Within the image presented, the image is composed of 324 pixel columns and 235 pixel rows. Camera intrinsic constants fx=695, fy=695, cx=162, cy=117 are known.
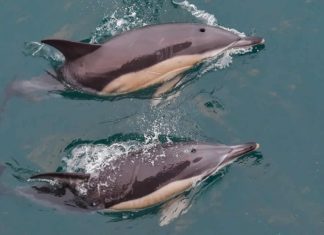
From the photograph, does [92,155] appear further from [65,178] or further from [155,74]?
[155,74]

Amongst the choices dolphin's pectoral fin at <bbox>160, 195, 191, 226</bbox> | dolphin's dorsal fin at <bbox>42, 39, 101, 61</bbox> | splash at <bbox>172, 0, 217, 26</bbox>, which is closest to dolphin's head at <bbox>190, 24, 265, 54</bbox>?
splash at <bbox>172, 0, 217, 26</bbox>

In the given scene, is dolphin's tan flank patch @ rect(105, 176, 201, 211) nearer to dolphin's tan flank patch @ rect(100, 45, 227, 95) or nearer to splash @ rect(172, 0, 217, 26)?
dolphin's tan flank patch @ rect(100, 45, 227, 95)

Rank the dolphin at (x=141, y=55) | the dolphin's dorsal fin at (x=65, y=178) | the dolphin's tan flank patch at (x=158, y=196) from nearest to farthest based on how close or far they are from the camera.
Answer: the dolphin's dorsal fin at (x=65, y=178)
the dolphin's tan flank patch at (x=158, y=196)
the dolphin at (x=141, y=55)

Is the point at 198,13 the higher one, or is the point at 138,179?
the point at 198,13

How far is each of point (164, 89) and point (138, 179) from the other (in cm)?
330

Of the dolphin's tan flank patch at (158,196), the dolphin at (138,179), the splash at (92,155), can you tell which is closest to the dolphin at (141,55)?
the splash at (92,155)

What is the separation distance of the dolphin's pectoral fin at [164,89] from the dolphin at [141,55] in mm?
23

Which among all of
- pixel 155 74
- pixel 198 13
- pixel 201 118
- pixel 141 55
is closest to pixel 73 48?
pixel 141 55

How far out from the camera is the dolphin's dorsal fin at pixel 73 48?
14.5 metres

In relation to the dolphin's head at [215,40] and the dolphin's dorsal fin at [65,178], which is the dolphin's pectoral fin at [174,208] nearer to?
the dolphin's dorsal fin at [65,178]

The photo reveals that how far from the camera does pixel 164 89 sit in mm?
15617

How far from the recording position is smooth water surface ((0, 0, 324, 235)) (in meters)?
13.4

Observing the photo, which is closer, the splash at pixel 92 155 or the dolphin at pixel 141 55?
the splash at pixel 92 155

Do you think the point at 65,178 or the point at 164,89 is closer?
the point at 65,178
